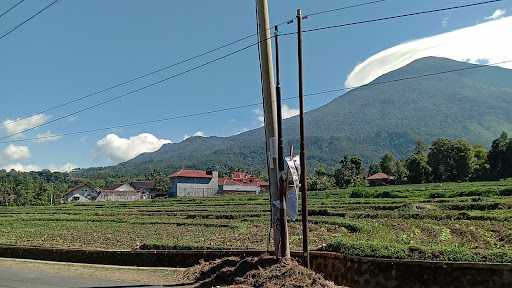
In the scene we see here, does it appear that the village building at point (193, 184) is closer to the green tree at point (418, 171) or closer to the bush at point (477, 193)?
the green tree at point (418, 171)

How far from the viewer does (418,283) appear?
12086 mm

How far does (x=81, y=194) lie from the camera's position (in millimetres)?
135000

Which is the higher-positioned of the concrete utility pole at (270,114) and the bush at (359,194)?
the concrete utility pole at (270,114)

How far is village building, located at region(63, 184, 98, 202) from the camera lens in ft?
436

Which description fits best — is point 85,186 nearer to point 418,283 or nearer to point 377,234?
point 377,234

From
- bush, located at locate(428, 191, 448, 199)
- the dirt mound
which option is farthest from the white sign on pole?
bush, located at locate(428, 191, 448, 199)

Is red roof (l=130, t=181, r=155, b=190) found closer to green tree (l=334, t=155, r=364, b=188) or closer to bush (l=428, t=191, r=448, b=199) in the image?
green tree (l=334, t=155, r=364, b=188)

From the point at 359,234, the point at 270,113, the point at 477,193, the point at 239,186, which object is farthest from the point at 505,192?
the point at 239,186

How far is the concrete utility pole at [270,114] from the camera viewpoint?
1354 cm

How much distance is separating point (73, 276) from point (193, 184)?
340 feet

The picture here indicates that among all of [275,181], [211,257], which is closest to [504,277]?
A: [275,181]

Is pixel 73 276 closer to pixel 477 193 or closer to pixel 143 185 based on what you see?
pixel 477 193

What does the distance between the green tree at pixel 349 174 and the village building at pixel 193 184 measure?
98.2 ft

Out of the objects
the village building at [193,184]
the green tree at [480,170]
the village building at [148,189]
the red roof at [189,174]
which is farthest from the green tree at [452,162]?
the village building at [148,189]
